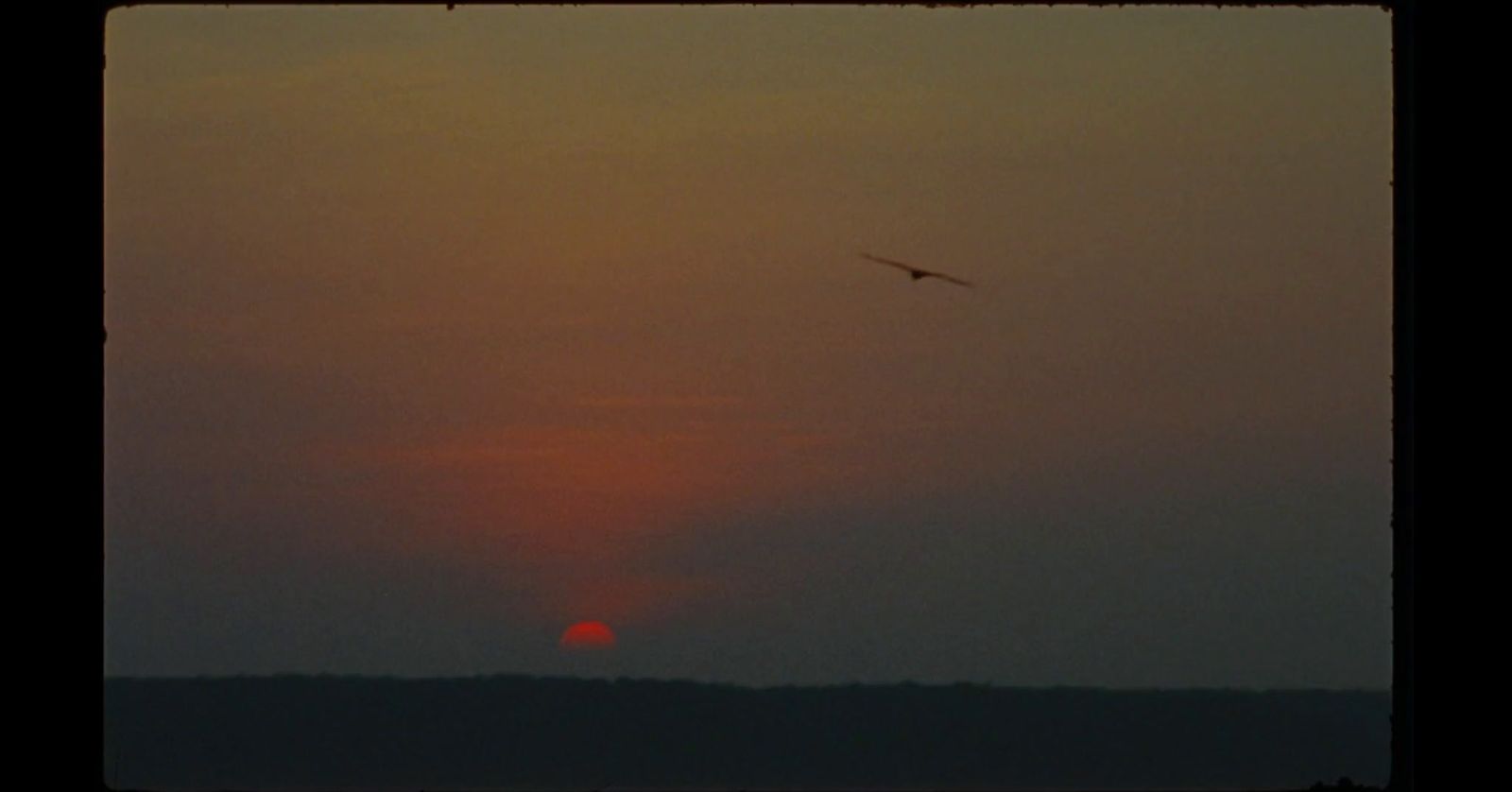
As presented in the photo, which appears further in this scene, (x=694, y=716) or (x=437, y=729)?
(x=437, y=729)

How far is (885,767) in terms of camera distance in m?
81.2

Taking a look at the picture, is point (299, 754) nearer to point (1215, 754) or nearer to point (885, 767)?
point (885, 767)

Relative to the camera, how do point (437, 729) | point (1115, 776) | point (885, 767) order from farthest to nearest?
point (437, 729) < point (1115, 776) < point (885, 767)

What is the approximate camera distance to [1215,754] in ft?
311

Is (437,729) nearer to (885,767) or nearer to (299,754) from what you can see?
(299,754)

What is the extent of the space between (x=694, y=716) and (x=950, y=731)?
9650 mm
